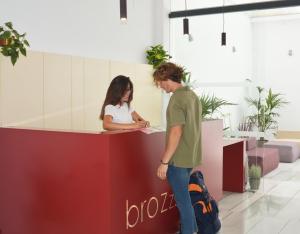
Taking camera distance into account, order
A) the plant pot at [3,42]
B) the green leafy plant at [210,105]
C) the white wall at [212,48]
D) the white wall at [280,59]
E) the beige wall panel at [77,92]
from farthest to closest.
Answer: the white wall at [280,59] < the white wall at [212,48] < the green leafy plant at [210,105] < the beige wall panel at [77,92] < the plant pot at [3,42]

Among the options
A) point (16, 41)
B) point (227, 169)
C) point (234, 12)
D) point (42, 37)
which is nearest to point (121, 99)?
point (16, 41)

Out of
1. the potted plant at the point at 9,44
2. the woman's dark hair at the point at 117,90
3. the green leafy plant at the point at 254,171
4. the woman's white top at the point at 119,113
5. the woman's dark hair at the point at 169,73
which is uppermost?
the potted plant at the point at 9,44

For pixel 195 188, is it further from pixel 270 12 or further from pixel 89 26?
pixel 270 12

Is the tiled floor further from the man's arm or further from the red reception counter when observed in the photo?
the man's arm

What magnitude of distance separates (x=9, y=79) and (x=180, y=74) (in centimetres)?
179

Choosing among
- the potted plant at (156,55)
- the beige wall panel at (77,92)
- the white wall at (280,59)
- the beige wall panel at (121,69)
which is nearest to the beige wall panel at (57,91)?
the beige wall panel at (77,92)

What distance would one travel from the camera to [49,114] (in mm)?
4586

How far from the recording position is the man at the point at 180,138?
2891 mm

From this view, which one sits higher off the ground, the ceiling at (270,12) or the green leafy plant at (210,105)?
the ceiling at (270,12)

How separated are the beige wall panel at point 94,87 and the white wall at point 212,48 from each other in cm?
210

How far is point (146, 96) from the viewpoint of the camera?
21.0ft

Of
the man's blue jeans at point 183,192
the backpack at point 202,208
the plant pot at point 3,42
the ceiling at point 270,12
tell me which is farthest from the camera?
the ceiling at point 270,12

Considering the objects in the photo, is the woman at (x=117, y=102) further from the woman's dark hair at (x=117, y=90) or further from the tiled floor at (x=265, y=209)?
the tiled floor at (x=265, y=209)

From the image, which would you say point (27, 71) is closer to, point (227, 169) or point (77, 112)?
point (77, 112)
